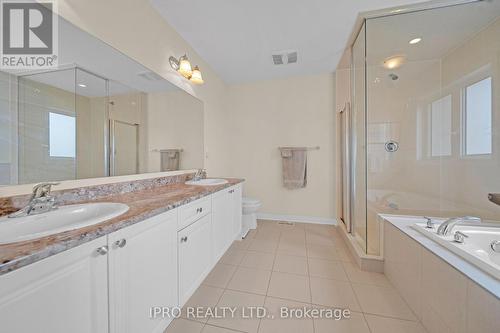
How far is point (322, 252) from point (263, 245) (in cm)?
66

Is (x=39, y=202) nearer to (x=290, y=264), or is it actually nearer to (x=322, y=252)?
(x=290, y=264)

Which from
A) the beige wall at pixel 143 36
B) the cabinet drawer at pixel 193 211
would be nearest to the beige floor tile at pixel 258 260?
the cabinet drawer at pixel 193 211

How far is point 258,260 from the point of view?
73.3 inches

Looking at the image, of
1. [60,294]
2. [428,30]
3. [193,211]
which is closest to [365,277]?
[193,211]

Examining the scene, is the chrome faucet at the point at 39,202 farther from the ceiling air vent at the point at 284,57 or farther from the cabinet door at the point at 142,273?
the ceiling air vent at the point at 284,57

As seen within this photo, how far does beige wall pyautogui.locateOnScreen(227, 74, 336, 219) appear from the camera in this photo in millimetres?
2889

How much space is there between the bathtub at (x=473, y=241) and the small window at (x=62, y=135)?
2.23 m

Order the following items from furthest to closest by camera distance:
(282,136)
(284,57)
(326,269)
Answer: (282,136)
(284,57)
(326,269)

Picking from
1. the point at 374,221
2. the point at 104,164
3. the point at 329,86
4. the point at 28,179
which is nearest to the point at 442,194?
the point at 374,221

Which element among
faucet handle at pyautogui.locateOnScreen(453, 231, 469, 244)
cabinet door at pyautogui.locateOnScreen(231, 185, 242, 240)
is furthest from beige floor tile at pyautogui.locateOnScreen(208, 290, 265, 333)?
faucet handle at pyautogui.locateOnScreen(453, 231, 469, 244)

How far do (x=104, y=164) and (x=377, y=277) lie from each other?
7.67ft

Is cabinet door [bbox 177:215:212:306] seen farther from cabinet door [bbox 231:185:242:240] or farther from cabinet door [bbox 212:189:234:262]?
cabinet door [bbox 231:185:242:240]

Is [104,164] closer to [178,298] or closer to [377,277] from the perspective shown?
[178,298]

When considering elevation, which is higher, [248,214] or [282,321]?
[248,214]
